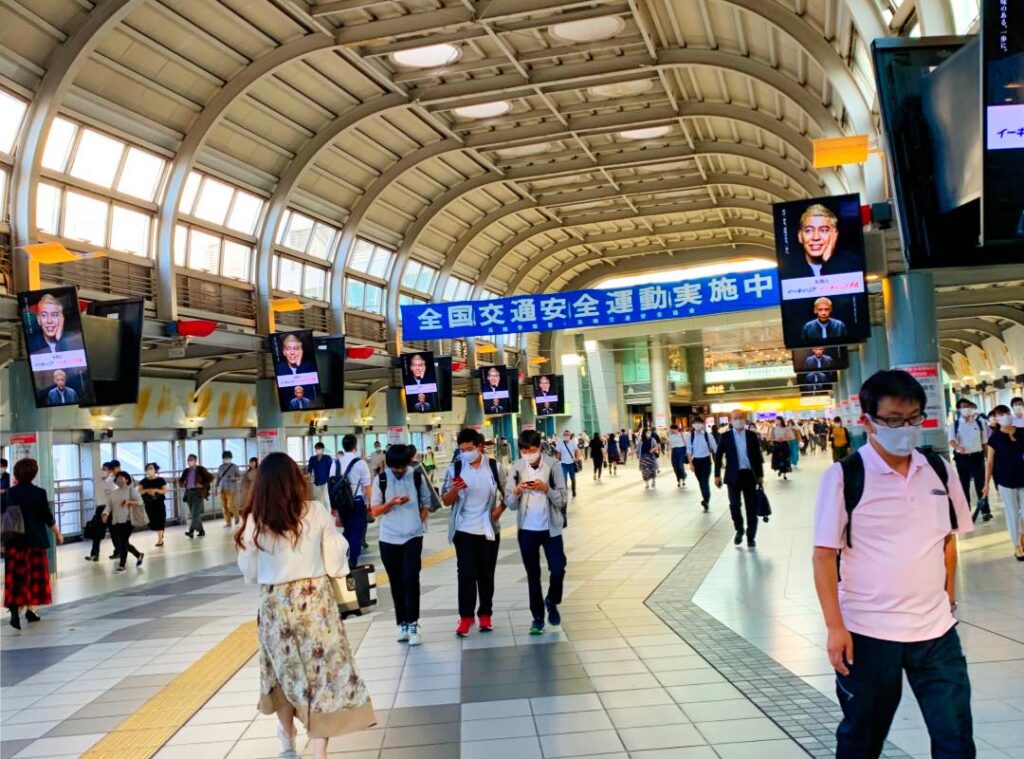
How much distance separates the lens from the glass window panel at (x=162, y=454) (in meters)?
25.4

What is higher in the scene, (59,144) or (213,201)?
(59,144)

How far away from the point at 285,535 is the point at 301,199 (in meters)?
23.7

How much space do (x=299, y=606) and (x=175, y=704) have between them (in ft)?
7.23

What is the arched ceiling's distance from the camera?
17578 millimetres

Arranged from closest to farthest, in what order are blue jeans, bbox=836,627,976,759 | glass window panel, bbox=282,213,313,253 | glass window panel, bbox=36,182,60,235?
blue jeans, bbox=836,627,976,759 → glass window panel, bbox=36,182,60,235 → glass window panel, bbox=282,213,313,253

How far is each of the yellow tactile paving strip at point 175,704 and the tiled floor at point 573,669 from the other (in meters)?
0.11

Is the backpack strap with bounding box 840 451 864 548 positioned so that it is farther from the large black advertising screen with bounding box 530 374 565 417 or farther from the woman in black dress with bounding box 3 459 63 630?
the large black advertising screen with bounding box 530 374 565 417

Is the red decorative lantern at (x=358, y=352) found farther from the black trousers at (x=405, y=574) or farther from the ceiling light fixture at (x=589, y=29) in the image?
→ the black trousers at (x=405, y=574)

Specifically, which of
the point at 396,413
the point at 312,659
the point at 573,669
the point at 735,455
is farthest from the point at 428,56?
the point at 312,659

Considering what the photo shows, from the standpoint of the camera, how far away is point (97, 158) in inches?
781

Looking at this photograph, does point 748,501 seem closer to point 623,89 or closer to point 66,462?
point 623,89

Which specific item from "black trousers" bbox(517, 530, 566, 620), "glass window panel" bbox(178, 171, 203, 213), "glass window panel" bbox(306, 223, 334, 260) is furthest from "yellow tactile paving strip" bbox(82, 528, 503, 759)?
"glass window panel" bbox(306, 223, 334, 260)

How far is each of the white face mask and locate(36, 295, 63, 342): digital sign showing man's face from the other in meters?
13.7

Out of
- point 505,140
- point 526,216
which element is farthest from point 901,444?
point 526,216
